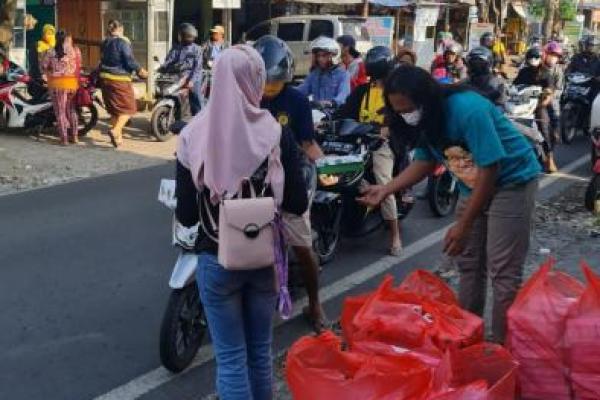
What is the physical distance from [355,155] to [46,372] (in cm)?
278

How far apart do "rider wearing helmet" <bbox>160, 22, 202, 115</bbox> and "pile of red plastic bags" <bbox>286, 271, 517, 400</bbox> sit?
8654mm

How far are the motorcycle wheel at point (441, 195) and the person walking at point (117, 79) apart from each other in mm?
5361

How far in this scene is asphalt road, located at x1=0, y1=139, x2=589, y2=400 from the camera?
404 centimetres

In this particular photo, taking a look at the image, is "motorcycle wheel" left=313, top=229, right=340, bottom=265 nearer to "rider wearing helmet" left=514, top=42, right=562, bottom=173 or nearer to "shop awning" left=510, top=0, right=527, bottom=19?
"rider wearing helmet" left=514, top=42, right=562, bottom=173

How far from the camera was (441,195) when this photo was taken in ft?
25.2

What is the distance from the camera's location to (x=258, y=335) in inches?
120

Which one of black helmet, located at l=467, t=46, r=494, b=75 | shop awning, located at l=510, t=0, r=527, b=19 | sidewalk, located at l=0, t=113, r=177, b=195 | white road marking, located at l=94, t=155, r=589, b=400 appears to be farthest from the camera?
Result: shop awning, located at l=510, t=0, r=527, b=19

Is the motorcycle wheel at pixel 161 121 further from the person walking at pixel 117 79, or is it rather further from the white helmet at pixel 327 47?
the white helmet at pixel 327 47

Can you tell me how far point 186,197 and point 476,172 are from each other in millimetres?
1434

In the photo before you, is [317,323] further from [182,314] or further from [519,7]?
[519,7]

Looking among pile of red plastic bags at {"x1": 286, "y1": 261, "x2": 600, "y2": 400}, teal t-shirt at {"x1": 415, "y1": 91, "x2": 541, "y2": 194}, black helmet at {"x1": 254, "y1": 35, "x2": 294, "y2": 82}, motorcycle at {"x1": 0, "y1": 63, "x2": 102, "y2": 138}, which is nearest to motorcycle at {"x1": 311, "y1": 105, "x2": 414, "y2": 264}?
black helmet at {"x1": 254, "y1": 35, "x2": 294, "y2": 82}

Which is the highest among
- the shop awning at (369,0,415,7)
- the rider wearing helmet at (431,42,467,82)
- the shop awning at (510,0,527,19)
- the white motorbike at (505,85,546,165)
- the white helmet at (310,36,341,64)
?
the shop awning at (510,0,527,19)

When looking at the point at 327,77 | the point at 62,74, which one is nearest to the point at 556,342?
the point at 327,77

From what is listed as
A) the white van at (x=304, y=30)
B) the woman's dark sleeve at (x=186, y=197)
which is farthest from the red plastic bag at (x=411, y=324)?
the white van at (x=304, y=30)
